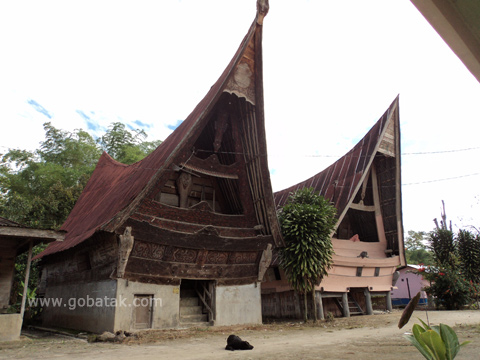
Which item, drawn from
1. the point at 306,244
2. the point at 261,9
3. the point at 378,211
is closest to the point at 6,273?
the point at 306,244

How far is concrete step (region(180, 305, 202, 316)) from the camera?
40.4 feet

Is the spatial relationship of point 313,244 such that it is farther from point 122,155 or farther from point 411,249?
point 411,249

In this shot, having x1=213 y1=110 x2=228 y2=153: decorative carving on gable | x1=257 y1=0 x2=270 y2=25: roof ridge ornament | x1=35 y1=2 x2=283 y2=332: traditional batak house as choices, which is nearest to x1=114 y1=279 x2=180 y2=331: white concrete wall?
x1=35 y1=2 x2=283 y2=332: traditional batak house

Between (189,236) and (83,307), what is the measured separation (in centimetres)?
445

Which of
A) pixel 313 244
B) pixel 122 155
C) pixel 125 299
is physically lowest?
pixel 125 299

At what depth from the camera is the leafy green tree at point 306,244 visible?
13180 mm

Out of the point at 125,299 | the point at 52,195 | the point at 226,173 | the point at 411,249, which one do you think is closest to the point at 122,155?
the point at 52,195

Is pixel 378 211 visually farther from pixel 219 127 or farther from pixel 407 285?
pixel 407 285

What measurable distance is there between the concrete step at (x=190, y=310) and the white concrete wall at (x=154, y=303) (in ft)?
3.70

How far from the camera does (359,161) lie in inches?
698

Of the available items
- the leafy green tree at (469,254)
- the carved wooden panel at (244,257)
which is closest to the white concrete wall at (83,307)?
the carved wooden panel at (244,257)

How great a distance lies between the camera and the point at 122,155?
30.3 meters

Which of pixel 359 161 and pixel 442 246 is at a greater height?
pixel 359 161

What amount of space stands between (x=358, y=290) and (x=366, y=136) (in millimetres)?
8374
